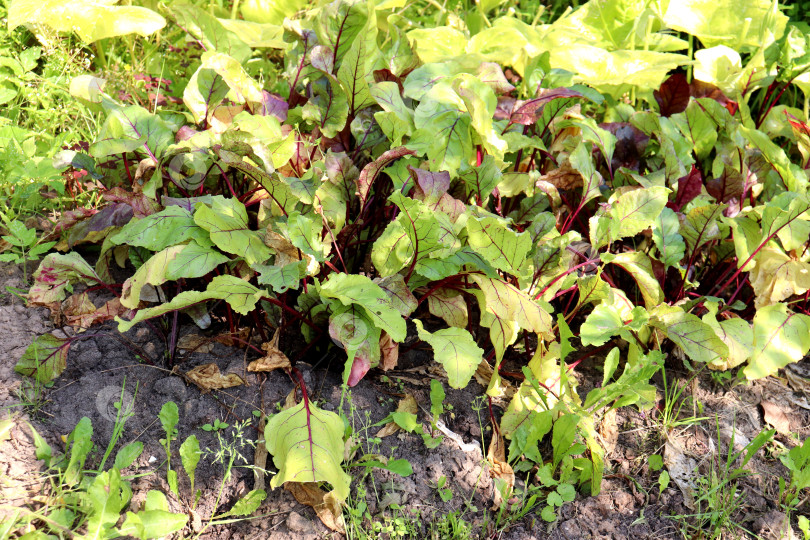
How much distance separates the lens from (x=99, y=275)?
6.67ft

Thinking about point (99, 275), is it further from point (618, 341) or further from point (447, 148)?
point (618, 341)

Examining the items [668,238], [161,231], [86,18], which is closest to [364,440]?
[161,231]

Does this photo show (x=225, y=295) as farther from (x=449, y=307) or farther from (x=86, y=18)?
(x=86, y=18)

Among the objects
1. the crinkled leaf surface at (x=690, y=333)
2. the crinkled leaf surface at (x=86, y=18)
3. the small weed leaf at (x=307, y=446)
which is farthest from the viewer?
the crinkled leaf surface at (x=86, y=18)

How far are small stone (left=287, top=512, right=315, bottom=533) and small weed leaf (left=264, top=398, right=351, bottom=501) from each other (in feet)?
0.36

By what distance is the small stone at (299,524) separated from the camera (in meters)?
1.60

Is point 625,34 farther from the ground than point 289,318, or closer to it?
farther from the ground

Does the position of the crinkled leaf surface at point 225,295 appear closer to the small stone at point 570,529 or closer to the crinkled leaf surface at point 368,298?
the crinkled leaf surface at point 368,298

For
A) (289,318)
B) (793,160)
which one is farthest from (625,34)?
(289,318)

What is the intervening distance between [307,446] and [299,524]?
0.62ft

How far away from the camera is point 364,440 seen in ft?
5.90

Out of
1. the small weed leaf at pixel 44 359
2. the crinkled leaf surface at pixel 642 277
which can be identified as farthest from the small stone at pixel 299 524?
the crinkled leaf surface at pixel 642 277

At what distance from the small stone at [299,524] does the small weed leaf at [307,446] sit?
4.3 inches

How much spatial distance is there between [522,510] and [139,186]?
1.44 meters
